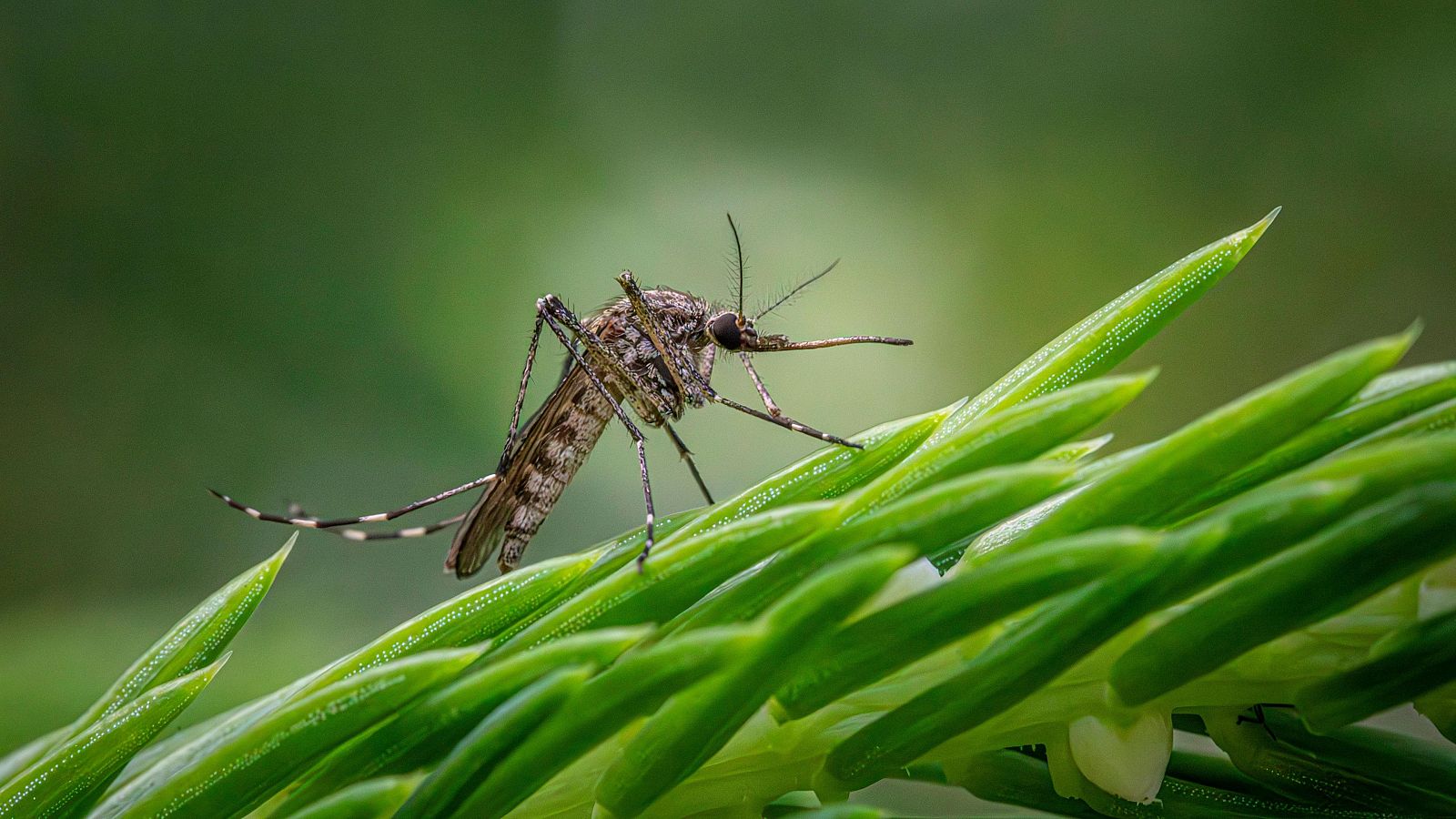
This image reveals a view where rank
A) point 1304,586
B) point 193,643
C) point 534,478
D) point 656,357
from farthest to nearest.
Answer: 1. point 656,357
2. point 534,478
3. point 193,643
4. point 1304,586

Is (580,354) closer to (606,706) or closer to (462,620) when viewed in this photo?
(462,620)

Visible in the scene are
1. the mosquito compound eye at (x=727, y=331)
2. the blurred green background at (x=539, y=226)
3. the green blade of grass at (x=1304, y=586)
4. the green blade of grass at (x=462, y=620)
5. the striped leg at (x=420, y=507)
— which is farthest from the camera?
the blurred green background at (x=539, y=226)

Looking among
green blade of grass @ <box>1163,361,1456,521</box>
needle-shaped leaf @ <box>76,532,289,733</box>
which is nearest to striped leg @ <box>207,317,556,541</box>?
needle-shaped leaf @ <box>76,532,289,733</box>

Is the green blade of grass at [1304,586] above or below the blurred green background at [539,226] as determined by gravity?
below

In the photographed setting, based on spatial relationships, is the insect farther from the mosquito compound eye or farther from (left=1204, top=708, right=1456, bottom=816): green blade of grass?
(left=1204, top=708, right=1456, bottom=816): green blade of grass

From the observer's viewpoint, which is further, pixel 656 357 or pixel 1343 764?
pixel 656 357

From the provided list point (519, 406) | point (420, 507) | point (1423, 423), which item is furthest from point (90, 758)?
point (519, 406)

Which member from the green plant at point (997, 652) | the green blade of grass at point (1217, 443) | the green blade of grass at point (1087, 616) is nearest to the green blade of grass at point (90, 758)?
the green plant at point (997, 652)

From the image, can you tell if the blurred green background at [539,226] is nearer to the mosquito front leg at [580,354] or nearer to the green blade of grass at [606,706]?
the mosquito front leg at [580,354]
